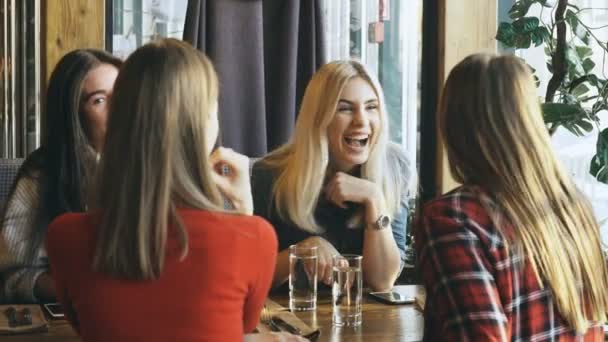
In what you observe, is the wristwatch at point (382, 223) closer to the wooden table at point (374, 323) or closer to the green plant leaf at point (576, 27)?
the wooden table at point (374, 323)

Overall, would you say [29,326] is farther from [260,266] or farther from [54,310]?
[260,266]

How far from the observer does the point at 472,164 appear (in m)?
1.61

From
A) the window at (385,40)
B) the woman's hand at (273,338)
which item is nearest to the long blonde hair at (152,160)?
the woman's hand at (273,338)

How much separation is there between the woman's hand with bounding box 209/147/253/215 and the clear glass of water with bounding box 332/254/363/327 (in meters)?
0.24

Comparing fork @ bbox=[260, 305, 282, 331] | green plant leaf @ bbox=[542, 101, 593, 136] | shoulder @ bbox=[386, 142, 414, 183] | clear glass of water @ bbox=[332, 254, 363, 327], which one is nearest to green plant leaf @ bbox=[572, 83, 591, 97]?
green plant leaf @ bbox=[542, 101, 593, 136]

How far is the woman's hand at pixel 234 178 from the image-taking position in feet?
6.48

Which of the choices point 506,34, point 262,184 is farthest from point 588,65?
point 262,184

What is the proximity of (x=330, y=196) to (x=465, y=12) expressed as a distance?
3.50 ft

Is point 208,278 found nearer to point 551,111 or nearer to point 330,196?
point 330,196

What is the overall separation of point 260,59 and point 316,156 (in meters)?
0.93

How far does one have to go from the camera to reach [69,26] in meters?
2.95

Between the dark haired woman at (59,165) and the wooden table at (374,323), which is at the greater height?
the dark haired woman at (59,165)

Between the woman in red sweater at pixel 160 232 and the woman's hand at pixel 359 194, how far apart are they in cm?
95

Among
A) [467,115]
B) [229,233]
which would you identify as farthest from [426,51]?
[229,233]
